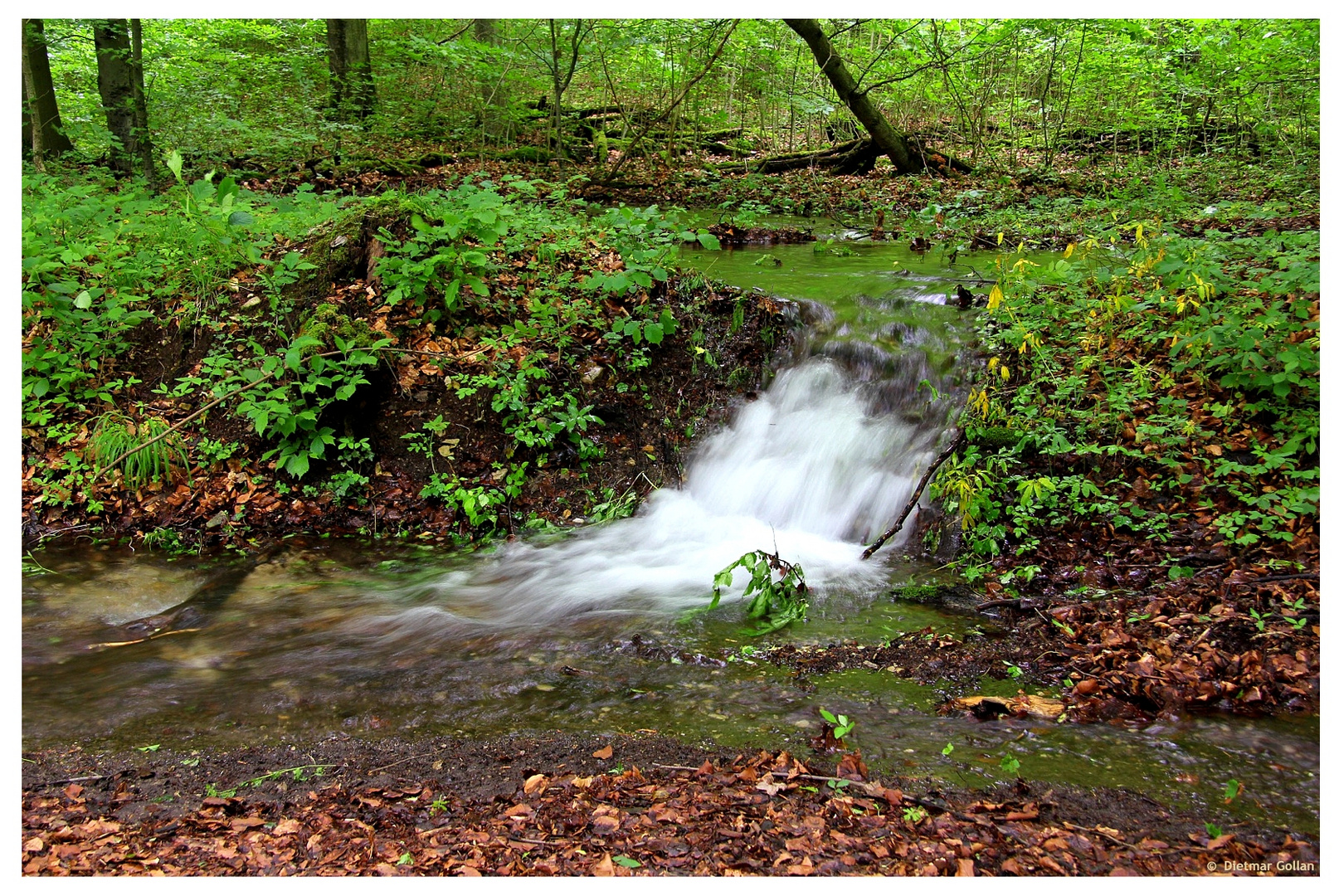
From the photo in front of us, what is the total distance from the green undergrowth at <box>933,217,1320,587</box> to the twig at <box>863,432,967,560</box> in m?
0.07

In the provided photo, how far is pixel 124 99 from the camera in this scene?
Answer: 9672mm

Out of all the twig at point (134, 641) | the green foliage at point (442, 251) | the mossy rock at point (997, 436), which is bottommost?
the twig at point (134, 641)

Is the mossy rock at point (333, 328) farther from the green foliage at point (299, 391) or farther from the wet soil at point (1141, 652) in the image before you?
the wet soil at point (1141, 652)

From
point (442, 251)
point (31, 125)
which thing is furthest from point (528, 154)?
point (442, 251)

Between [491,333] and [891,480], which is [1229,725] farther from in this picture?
[491,333]

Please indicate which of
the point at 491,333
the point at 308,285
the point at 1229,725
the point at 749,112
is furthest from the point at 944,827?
the point at 749,112

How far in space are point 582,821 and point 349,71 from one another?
549 inches

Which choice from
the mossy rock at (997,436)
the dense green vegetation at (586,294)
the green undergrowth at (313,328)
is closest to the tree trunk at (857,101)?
the dense green vegetation at (586,294)

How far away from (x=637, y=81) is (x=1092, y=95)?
8080mm

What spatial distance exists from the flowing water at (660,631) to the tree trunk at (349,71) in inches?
396

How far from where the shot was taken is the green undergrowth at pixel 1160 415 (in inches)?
161

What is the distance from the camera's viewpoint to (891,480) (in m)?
5.31

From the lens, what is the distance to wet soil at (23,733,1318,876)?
7.35 ft

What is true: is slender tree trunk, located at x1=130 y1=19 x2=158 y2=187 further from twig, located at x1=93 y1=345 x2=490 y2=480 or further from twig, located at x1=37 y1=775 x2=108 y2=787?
twig, located at x1=37 y1=775 x2=108 y2=787
